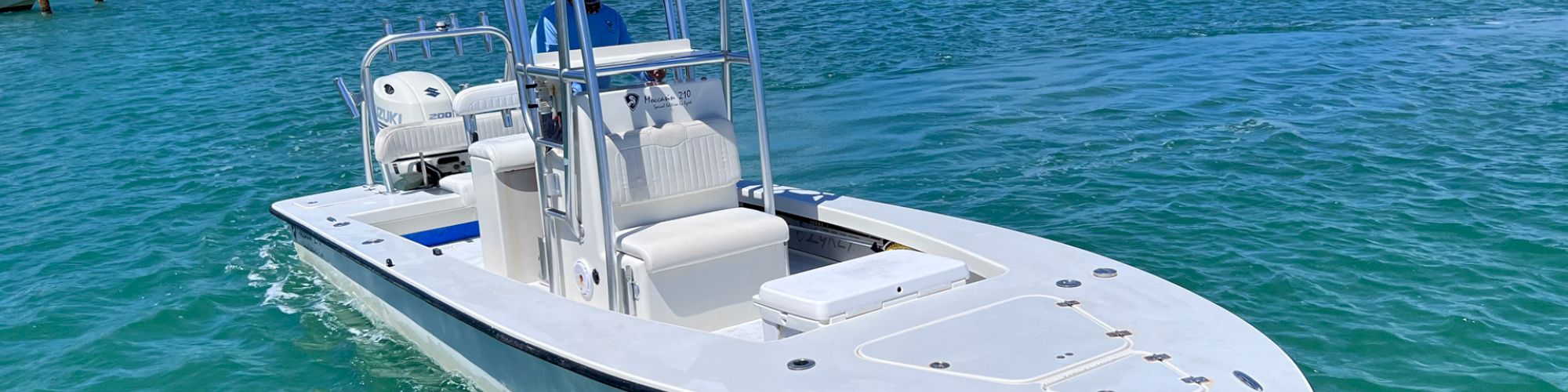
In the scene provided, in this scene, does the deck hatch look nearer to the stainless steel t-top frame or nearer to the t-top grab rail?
the stainless steel t-top frame

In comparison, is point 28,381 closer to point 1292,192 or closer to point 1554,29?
point 1292,192

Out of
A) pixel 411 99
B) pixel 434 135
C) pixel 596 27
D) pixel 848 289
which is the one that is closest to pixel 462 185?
pixel 434 135

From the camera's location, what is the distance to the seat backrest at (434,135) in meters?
6.54

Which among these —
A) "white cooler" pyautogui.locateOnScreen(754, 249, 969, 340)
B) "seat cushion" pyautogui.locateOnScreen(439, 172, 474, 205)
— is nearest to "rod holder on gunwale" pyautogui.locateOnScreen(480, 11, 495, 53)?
"seat cushion" pyautogui.locateOnScreen(439, 172, 474, 205)

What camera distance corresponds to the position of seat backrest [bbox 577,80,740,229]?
4324 mm

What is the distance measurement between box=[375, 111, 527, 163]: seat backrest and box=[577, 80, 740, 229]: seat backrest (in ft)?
7.00

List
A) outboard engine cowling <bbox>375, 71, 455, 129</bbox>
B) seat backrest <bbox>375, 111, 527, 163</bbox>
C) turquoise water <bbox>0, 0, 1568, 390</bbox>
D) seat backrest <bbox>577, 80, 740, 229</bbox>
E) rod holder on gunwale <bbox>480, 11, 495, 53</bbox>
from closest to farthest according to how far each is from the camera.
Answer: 1. seat backrest <bbox>577, 80, 740, 229</bbox>
2. turquoise water <bbox>0, 0, 1568, 390</bbox>
3. seat backrest <bbox>375, 111, 527, 163</bbox>
4. rod holder on gunwale <bbox>480, 11, 495, 53</bbox>
5. outboard engine cowling <bbox>375, 71, 455, 129</bbox>

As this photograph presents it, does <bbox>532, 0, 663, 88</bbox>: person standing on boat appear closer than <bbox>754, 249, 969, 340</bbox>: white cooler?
No

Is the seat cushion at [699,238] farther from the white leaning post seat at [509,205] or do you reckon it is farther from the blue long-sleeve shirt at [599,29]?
the blue long-sleeve shirt at [599,29]

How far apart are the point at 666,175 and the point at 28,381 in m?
3.18

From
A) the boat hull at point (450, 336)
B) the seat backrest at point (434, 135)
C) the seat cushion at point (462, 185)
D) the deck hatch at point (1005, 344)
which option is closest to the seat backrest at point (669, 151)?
the boat hull at point (450, 336)

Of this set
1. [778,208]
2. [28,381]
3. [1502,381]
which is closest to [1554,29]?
[1502,381]

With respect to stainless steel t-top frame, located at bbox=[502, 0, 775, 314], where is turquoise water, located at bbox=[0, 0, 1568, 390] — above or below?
below

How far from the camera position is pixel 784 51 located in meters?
15.1
